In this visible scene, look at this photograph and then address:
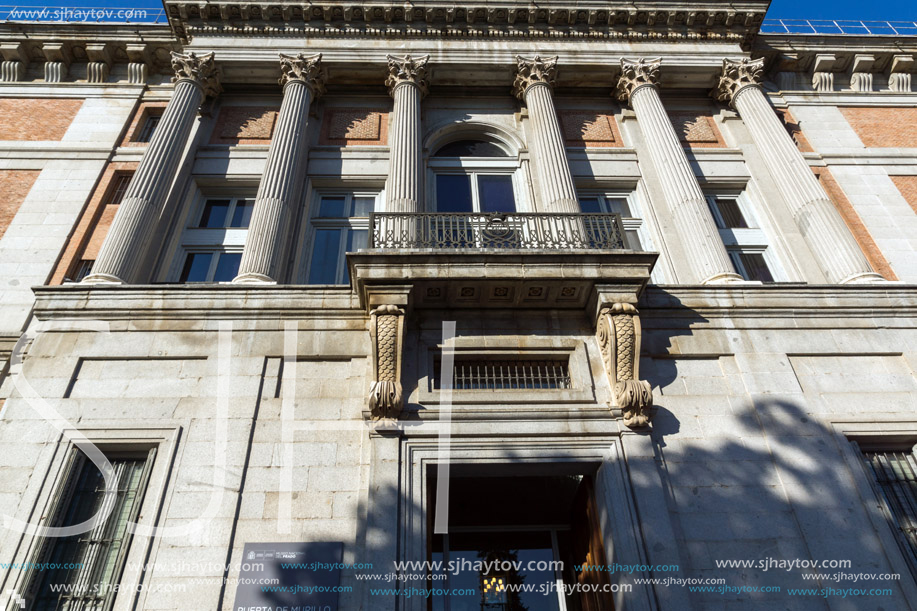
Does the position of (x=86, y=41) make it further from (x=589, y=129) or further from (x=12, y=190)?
(x=589, y=129)

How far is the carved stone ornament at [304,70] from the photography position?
14516 mm

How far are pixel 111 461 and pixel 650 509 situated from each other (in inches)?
306

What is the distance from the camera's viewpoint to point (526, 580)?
9.31m

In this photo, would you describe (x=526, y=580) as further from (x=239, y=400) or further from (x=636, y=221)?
(x=636, y=221)

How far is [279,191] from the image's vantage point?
11992 millimetres

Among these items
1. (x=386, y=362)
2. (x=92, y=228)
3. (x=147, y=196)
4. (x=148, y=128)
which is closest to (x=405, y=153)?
(x=147, y=196)

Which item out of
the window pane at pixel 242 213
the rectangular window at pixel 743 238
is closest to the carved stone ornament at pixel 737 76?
the rectangular window at pixel 743 238

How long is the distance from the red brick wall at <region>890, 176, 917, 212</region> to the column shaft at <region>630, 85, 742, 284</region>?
5.18 m

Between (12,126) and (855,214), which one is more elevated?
(12,126)

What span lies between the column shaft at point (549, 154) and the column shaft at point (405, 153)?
8.65 feet

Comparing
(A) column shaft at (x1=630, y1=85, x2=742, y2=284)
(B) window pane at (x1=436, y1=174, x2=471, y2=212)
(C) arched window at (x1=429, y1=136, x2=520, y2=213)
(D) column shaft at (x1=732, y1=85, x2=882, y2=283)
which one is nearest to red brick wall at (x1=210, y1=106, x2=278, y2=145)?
(C) arched window at (x1=429, y1=136, x2=520, y2=213)

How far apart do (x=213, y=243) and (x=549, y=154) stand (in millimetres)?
7401

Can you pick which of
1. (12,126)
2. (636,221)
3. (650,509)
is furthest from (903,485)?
(12,126)

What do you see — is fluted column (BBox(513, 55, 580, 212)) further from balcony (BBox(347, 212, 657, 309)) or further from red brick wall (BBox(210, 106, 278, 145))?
red brick wall (BBox(210, 106, 278, 145))
